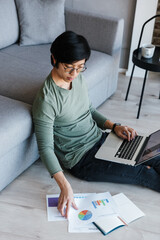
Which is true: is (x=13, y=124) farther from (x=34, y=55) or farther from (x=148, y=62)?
(x=148, y=62)

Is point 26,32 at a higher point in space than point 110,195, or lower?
higher

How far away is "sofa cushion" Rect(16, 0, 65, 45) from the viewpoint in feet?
8.47

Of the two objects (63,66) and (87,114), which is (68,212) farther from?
(63,66)

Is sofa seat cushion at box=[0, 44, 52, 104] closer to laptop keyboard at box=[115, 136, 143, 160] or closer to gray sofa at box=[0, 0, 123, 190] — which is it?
gray sofa at box=[0, 0, 123, 190]

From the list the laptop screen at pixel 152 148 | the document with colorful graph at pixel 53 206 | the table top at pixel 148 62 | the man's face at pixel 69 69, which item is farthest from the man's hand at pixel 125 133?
the table top at pixel 148 62

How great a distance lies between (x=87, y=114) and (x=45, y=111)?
0.34 meters

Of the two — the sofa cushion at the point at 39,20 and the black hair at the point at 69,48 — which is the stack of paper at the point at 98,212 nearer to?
the black hair at the point at 69,48

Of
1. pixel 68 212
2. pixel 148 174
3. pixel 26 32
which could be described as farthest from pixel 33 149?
pixel 26 32

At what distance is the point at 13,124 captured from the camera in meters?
1.68

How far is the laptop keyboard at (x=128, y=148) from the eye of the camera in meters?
1.80

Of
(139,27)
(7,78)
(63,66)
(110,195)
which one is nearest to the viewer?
(63,66)

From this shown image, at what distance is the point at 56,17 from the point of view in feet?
8.73

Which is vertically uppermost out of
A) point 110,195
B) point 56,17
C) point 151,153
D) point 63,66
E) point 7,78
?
point 63,66

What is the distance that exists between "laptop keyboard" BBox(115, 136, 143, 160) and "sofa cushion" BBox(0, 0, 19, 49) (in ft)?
4.14
